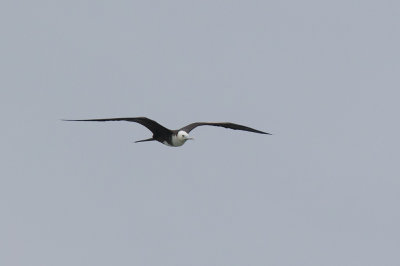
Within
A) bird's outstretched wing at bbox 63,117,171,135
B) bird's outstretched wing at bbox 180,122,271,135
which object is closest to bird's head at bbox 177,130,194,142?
bird's outstretched wing at bbox 63,117,171,135

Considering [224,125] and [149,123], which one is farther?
[224,125]

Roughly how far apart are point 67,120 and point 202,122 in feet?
27.0

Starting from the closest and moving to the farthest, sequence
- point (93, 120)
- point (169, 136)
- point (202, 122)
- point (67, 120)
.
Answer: point (67, 120) < point (93, 120) < point (169, 136) < point (202, 122)

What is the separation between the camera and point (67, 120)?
73.7 feet

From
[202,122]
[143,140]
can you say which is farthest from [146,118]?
[202,122]

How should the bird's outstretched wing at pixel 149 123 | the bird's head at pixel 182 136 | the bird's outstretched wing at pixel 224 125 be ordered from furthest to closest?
the bird's outstretched wing at pixel 224 125 < the bird's head at pixel 182 136 < the bird's outstretched wing at pixel 149 123

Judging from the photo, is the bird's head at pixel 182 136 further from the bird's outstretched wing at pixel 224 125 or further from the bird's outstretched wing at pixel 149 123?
the bird's outstretched wing at pixel 224 125

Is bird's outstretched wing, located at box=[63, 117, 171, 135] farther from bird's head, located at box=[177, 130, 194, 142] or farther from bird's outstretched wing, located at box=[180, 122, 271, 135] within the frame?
bird's outstretched wing, located at box=[180, 122, 271, 135]

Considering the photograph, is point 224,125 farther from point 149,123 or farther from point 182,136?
point 149,123

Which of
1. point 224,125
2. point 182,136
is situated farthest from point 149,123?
point 224,125

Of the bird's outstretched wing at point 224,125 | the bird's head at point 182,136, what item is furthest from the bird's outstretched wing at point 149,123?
the bird's outstretched wing at point 224,125

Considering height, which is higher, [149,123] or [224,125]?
[149,123]

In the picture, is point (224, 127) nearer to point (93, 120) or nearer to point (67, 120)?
point (93, 120)

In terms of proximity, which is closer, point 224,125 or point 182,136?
point 182,136
